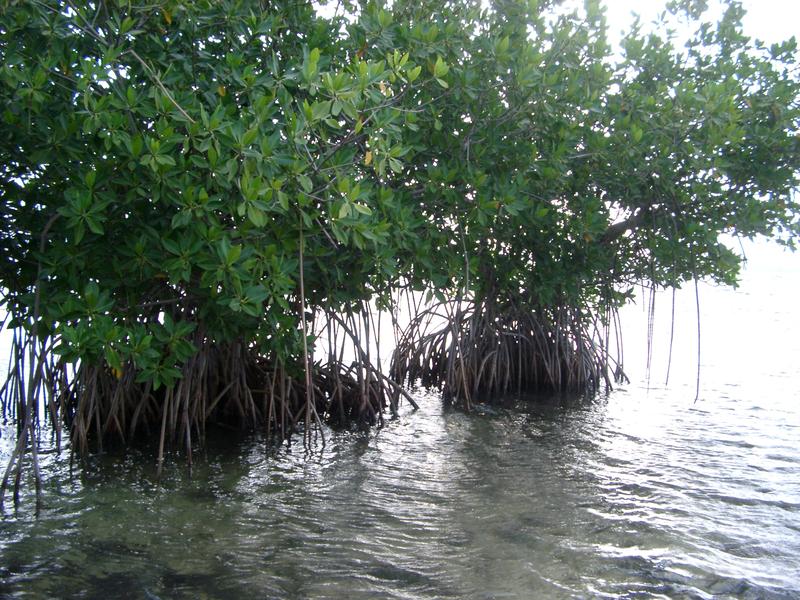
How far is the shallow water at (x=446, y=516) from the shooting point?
2.99 m

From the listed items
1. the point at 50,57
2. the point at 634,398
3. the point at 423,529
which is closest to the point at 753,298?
the point at 634,398

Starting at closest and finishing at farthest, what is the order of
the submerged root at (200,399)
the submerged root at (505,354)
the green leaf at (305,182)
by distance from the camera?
the green leaf at (305,182) < the submerged root at (200,399) < the submerged root at (505,354)

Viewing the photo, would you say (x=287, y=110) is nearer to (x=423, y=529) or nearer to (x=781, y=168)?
(x=423, y=529)

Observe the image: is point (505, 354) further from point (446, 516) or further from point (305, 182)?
point (305, 182)

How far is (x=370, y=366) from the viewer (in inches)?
221

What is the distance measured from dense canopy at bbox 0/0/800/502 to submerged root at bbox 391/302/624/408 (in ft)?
0.24

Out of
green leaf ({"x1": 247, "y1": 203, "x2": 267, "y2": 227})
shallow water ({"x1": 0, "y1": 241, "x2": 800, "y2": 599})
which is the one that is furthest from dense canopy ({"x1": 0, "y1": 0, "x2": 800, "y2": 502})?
shallow water ({"x1": 0, "y1": 241, "x2": 800, "y2": 599})

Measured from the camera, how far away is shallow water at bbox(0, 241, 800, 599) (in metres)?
2.99

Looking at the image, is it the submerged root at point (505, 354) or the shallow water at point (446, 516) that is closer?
the shallow water at point (446, 516)

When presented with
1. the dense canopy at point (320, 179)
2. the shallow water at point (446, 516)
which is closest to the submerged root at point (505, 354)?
the dense canopy at point (320, 179)

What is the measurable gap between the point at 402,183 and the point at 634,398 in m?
3.39

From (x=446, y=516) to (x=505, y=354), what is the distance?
130 inches

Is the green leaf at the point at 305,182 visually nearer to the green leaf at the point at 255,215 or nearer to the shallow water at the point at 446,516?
the green leaf at the point at 255,215

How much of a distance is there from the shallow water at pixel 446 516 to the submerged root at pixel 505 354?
0.85 meters
